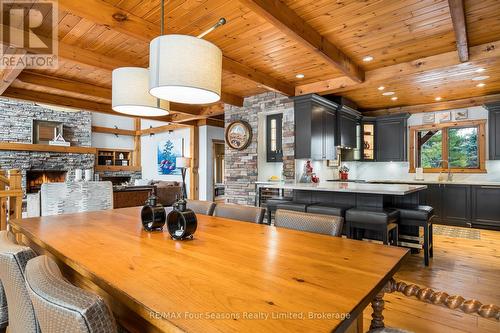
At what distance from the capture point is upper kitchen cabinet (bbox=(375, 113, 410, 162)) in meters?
6.31

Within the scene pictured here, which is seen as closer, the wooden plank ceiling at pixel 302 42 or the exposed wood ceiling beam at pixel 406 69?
the wooden plank ceiling at pixel 302 42

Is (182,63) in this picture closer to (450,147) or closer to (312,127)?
(312,127)

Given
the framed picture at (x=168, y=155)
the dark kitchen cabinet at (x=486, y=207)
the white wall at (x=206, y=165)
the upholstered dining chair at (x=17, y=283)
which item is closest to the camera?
the upholstered dining chair at (x=17, y=283)

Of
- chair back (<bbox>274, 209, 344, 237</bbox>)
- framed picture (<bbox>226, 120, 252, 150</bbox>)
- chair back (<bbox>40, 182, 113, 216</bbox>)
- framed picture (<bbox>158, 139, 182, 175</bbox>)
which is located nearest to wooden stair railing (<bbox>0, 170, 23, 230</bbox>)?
chair back (<bbox>40, 182, 113, 216</bbox>)

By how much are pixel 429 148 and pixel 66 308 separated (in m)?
7.26

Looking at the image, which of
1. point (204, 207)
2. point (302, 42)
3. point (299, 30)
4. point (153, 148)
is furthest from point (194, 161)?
point (299, 30)

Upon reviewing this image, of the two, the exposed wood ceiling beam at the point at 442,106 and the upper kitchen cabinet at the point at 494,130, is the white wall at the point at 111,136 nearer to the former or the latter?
the exposed wood ceiling beam at the point at 442,106

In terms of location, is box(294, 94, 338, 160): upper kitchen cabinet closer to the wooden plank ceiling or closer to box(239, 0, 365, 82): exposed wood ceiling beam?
the wooden plank ceiling

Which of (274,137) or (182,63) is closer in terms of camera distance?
(182,63)

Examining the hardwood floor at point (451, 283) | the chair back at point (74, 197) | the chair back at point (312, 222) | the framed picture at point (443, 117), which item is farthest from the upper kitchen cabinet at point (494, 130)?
the chair back at point (74, 197)

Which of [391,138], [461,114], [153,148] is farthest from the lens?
[153,148]

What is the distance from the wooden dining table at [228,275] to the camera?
762mm

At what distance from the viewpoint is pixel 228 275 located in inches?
41.3

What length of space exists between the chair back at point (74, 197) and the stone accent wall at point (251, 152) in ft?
9.37
